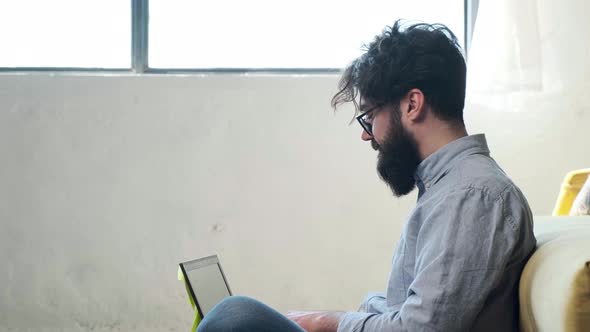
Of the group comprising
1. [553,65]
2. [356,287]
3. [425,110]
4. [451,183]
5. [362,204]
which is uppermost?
[553,65]

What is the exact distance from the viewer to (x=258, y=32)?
131 inches

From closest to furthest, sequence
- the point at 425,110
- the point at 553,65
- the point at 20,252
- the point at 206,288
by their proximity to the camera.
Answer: the point at 425,110
the point at 206,288
the point at 553,65
the point at 20,252

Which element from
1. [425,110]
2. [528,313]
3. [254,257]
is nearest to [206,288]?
[425,110]

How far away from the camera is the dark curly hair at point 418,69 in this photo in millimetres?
1355

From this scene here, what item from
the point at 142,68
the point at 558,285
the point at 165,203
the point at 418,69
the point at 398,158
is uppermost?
the point at 142,68

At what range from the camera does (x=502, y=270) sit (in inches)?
44.9

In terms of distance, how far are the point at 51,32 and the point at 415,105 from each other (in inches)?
93.3

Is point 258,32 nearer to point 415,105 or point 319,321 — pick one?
point 415,105

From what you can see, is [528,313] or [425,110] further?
[425,110]

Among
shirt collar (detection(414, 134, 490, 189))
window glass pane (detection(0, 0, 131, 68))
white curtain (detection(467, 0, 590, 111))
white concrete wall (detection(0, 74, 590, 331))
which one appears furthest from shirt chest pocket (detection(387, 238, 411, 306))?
window glass pane (detection(0, 0, 131, 68))

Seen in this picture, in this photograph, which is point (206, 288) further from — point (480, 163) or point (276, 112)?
point (276, 112)

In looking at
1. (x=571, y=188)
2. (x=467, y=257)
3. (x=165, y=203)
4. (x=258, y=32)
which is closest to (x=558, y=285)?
(x=467, y=257)

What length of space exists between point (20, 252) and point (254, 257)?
98 centimetres

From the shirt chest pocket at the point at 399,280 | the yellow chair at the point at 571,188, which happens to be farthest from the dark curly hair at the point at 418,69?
the yellow chair at the point at 571,188
